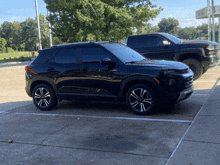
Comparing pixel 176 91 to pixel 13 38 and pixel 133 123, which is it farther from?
pixel 13 38

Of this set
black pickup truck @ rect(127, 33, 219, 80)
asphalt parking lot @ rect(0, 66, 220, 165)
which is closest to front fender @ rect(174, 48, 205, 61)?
black pickup truck @ rect(127, 33, 219, 80)

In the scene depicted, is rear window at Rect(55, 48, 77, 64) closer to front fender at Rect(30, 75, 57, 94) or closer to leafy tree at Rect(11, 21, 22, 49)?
front fender at Rect(30, 75, 57, 94)

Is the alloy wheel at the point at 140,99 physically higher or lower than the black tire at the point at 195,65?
lower

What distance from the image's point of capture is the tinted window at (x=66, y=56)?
7.74 m

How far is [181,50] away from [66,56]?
5626 millimetres

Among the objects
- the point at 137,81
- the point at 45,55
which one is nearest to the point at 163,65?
the point at 137,81

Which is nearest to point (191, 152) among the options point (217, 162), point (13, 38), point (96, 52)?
point (217, 162)

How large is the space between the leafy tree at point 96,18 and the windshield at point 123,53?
73.9ft

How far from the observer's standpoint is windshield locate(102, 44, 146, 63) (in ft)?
24.1

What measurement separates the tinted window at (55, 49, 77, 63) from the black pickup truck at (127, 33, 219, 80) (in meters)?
5.34

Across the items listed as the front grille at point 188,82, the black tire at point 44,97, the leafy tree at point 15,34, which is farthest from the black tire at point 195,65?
the leafy tree at point 15,34

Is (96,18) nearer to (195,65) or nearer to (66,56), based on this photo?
(195,65)

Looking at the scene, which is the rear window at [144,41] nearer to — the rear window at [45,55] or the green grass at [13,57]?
the rear window at [45,55]

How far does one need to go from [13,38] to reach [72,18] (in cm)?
9973
